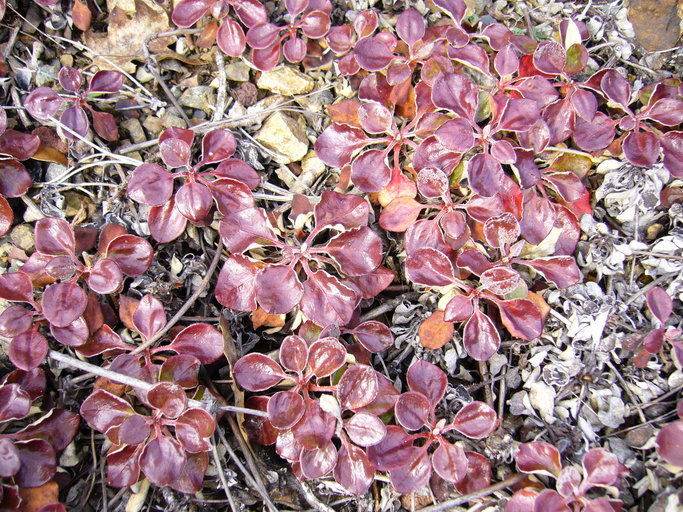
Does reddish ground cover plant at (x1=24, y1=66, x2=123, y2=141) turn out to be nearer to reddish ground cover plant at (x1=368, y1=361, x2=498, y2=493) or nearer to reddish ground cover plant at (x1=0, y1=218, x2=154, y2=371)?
reddish ground cover plant at (x1=0, y1=218, x2=154, y2=371)

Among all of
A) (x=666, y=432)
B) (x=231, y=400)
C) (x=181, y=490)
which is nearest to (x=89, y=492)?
(x=181, y=490)

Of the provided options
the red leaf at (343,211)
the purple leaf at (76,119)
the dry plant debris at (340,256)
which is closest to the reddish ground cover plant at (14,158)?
the dry plant debris at (340,256)

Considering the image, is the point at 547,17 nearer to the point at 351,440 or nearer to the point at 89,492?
the point at 351,440

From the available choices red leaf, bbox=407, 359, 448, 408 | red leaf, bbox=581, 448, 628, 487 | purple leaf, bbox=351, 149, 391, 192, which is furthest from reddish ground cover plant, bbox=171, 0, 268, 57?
red leaf, bbox=581, 448, 628, 487

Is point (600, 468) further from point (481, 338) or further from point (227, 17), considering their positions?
point (227, 17)

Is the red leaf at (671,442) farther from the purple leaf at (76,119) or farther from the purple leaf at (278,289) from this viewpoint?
the purple leaf at (76,119)

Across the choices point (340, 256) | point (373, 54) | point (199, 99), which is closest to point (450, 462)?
point (340, 256)
